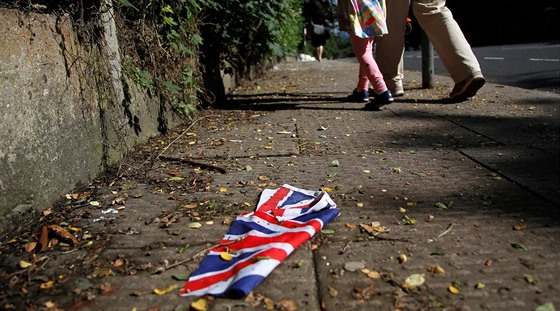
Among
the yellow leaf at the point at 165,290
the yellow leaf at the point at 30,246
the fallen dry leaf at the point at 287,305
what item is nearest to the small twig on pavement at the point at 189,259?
the yellow leaf at the point at 165,290

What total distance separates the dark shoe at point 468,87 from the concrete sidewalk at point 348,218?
1.79 feet

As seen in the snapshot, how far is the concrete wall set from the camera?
2.02 metres

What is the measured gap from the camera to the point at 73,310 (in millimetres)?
Answer: 1494

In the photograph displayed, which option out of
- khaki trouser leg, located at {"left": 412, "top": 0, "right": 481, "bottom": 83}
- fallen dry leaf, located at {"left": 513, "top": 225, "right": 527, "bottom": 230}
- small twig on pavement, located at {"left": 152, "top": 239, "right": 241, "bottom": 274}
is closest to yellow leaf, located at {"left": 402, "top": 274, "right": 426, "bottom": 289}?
fallen dry leaf, located at {"left": 513, "top": 225, "right": 527, "bottom": 230}

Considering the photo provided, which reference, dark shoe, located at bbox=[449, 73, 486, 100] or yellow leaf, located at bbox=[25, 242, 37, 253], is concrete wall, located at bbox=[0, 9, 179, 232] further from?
dark shoe, located at bbox=[449, 73, 486, 100]

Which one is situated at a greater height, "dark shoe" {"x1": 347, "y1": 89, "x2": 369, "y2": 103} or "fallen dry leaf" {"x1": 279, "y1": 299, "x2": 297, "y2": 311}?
"dark shoe" {"x1": 347, "y1": 89, "x2": 369, "y2": 103}

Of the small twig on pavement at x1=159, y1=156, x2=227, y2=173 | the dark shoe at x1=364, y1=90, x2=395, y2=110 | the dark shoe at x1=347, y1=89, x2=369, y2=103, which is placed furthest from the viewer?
the dark shoe at x1=347, y1=89, x2=369, y2=103

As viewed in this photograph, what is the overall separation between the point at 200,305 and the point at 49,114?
131cm

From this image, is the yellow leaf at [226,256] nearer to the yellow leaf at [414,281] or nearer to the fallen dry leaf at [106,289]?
the fallen dry leaf at [106,289]

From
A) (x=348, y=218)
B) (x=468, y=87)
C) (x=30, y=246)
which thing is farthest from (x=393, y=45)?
(x=30, y=246)

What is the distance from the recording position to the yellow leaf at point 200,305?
1.47 metres

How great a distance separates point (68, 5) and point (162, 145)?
1166mm

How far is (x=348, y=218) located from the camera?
2.12m

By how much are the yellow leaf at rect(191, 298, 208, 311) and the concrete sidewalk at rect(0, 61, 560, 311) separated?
0.03 metres
